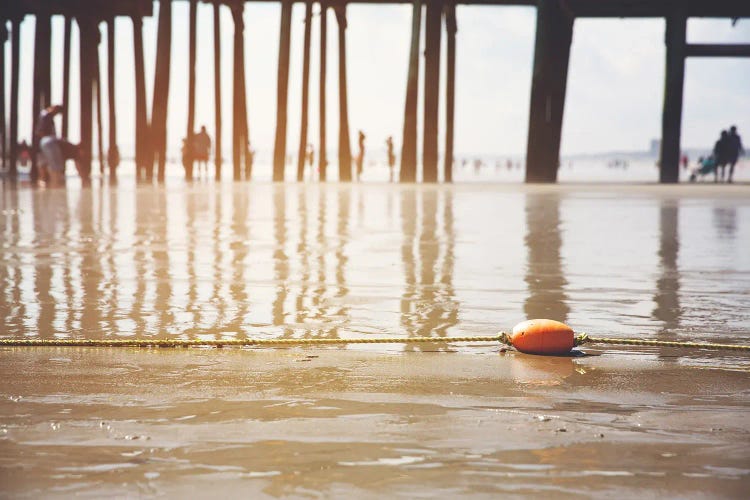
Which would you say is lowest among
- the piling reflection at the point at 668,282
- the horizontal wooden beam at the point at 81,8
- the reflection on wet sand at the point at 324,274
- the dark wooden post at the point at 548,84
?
the reflection on wet sand at the point at 324,274

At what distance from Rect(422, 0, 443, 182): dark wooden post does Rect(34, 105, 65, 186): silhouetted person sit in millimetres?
6688

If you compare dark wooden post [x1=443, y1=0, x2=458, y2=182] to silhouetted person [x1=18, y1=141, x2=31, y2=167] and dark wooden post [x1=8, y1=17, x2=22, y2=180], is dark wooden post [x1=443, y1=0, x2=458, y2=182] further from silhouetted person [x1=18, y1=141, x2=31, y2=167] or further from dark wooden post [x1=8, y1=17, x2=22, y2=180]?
silhouetted person [x1=18, y1=141, x2=31, y2=167]

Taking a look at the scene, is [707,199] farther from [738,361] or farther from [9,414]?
[9,414]

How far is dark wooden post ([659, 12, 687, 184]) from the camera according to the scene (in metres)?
20.5

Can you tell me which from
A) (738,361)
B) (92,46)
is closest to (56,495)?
(738,361)

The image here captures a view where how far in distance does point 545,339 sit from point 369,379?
0.68 metres

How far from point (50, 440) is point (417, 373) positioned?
1.03 metres

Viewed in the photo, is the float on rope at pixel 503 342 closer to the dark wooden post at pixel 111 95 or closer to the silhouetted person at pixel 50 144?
the silhouetted person at pixel 50 144

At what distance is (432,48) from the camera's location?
19.4 m

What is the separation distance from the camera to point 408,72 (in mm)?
19375

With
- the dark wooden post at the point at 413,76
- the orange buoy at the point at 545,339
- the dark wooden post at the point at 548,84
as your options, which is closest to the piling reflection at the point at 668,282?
the orange buoy at the point at 545,339

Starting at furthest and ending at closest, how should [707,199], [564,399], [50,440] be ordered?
[707,199] < [564,399] < [50,440]

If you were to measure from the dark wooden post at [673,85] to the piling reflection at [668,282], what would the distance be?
41.4 feet

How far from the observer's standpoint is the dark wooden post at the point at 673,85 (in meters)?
20.5
